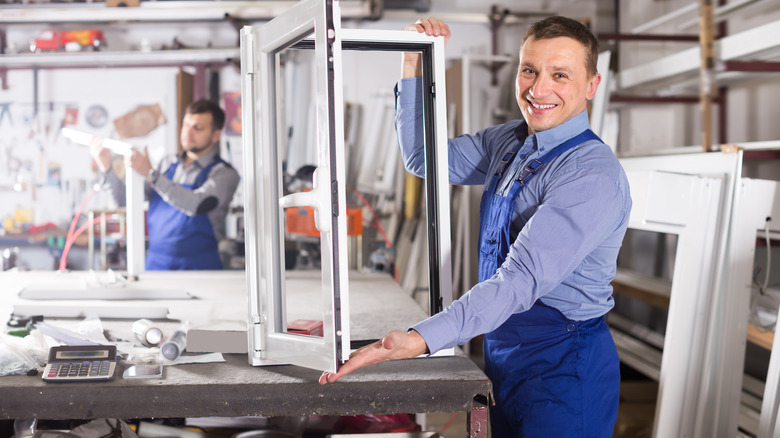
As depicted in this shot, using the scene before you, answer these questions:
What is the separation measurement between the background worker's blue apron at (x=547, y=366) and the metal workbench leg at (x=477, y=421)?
0.17 metres

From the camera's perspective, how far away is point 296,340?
1326mm

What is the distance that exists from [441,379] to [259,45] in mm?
824

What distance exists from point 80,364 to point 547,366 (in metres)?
1.02

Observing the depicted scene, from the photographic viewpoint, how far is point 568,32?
1435 mm

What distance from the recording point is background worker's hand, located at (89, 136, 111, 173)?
2.46 meters

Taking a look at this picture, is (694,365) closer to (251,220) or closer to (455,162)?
(455,162)

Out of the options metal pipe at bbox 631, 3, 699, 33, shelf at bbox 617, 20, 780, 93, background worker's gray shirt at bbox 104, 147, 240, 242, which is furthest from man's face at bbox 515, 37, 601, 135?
metal pipe at bbox 631, 3, 699, 33

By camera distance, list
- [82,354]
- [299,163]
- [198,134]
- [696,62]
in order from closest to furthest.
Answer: [82,354]
[696,62]
[198,134]
[299,163]

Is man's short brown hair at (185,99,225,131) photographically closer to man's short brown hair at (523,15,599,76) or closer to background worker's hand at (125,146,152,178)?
background worker's hand at (125,146,152,178)

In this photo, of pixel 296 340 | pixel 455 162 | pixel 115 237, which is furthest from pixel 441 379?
pixel 115 237

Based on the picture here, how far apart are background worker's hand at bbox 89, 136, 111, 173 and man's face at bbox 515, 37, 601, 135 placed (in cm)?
173

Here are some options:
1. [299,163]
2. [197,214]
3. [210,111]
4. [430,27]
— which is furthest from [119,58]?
[430,27]

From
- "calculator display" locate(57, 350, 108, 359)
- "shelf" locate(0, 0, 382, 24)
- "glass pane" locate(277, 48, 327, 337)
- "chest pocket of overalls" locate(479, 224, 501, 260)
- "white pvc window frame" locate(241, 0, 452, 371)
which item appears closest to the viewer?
"white pvc window frame" locate(241, 0, 452, 371)

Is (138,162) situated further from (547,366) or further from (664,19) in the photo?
(664,19)
